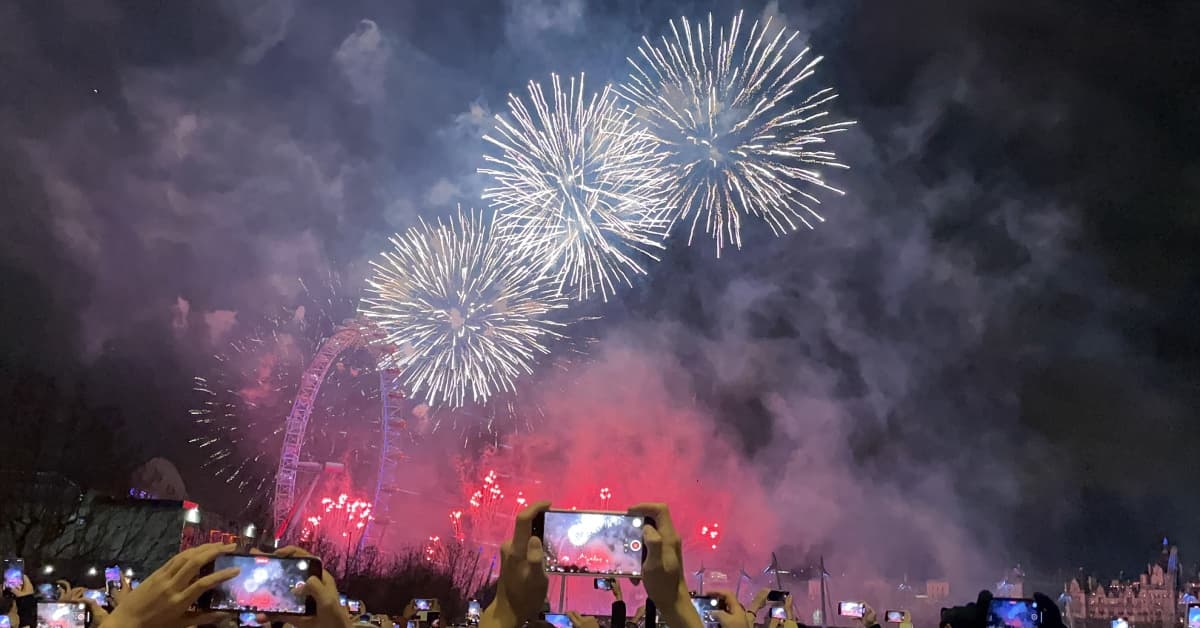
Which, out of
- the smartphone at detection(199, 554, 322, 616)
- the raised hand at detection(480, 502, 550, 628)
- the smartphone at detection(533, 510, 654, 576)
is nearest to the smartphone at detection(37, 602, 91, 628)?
the smartphone at detection(199, 554, 322, 616)

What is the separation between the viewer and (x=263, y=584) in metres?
4.75

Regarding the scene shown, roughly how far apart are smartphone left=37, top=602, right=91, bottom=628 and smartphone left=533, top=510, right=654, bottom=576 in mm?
9108

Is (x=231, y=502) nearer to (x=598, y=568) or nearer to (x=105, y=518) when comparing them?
(x=105, y=518)

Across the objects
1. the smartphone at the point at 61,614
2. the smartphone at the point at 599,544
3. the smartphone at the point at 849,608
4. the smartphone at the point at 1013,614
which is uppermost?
the smartphone at the point at 599,544

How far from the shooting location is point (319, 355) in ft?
156

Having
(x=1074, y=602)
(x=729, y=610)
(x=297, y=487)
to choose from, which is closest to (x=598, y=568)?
(x=729, y=610)

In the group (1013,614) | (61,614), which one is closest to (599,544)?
(1013,614)

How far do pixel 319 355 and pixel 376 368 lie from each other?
3.63m

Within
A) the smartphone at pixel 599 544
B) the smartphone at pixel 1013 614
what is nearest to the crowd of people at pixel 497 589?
the smartphone at pixel 599 544

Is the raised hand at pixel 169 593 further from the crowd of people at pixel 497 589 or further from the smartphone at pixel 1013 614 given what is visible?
the smartphone at pixel 1013 614

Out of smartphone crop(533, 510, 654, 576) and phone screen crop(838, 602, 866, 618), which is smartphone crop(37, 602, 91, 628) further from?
phone screen crop(838, 602, 866, 618)

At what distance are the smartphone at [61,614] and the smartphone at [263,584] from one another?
335 inches

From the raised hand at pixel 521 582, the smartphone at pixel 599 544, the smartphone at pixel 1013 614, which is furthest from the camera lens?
the smartphone at pixel 1013 614

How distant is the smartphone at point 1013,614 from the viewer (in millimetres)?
8211
